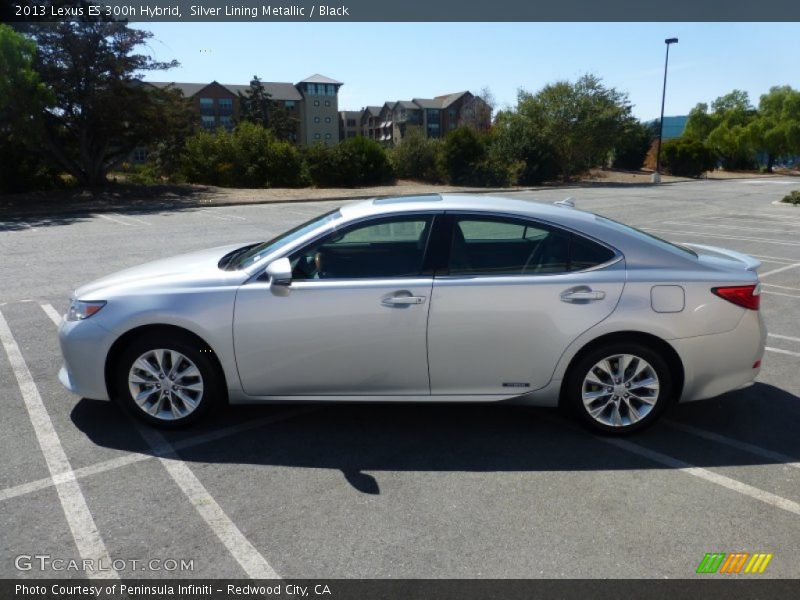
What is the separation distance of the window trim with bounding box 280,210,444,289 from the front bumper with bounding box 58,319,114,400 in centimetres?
114

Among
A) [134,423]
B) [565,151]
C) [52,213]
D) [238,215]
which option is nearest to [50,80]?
[52,213]

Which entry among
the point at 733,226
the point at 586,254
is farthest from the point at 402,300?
the point at 733,226

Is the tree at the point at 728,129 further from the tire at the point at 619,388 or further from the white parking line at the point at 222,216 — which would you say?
the tire at the point at 619,388

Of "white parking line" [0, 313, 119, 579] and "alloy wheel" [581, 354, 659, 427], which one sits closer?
"white parking line" [0, 313, 119, 579]

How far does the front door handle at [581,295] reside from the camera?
4.21 metres

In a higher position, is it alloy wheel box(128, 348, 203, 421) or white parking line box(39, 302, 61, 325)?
alloy wheel box(128, 348, 203, 421)

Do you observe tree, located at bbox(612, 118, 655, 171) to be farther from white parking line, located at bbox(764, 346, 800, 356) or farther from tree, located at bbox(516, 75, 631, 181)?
white parking line, located at bbox(764, 346, 800, 356)

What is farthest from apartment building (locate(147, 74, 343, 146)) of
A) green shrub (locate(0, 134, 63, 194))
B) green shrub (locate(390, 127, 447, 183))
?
green shrub (locate(0, 134, 63, 194))

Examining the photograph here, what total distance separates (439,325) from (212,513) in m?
1.72

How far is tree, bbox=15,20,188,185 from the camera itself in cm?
2330

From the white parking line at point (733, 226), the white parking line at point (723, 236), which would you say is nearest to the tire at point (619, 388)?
the white parking line at point (723, 236)

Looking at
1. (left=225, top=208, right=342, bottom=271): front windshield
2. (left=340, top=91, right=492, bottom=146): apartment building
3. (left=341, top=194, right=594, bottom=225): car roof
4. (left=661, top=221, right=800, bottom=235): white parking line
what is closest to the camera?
(left=341, top=194, right=594, bottom=225): car roof

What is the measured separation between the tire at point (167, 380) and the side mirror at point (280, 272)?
70 cm

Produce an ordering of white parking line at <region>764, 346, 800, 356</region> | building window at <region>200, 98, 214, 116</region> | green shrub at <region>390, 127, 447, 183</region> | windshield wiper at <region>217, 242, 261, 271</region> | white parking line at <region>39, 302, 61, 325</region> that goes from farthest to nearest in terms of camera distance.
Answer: building window at <region>200, 98, 214, 116</region> → green shrub at <region>390, 127, 447, 183</region> → white parking line at <region>39, 302, 61, 325</region> → white parking line at <region>764, 346, 800, 356</region> → windshield wiper at <region>217, 242, 261, 271</region>
